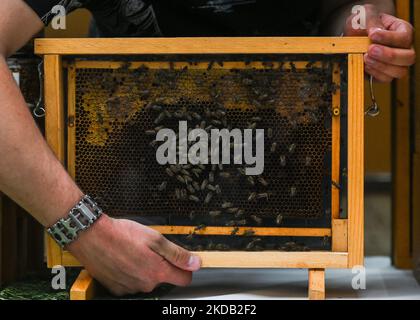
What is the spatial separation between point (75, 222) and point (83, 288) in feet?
0.52

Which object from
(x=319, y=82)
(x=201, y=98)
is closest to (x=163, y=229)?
(x=201, y=98)

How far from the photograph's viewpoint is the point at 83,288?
4.79 ft

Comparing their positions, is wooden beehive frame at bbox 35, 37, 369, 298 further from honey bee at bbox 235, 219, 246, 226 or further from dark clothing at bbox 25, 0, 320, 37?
dark clothing at bbox 25, 0, 320, 37

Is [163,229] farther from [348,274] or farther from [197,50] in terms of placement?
[348,274]

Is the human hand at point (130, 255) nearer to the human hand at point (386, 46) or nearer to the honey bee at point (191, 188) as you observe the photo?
the honey bee at point (191, 188)

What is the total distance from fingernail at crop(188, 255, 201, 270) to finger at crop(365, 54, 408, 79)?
566 millimetres

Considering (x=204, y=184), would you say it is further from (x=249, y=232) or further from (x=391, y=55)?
(x=391, y=55)

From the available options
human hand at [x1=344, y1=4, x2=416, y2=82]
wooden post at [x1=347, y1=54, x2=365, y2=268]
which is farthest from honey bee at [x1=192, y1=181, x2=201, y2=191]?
human hand at [x1=344, y1=4, x2=416, y2=82]

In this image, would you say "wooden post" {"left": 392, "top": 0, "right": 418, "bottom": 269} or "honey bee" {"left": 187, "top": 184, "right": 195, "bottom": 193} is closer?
"honey bee" {"left": 187, "top": 184, "right": 195, "bottom": 193}

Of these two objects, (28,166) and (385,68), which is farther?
(385,68)

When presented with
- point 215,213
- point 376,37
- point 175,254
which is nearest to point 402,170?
point 376,37

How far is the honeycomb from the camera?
1.46 m
